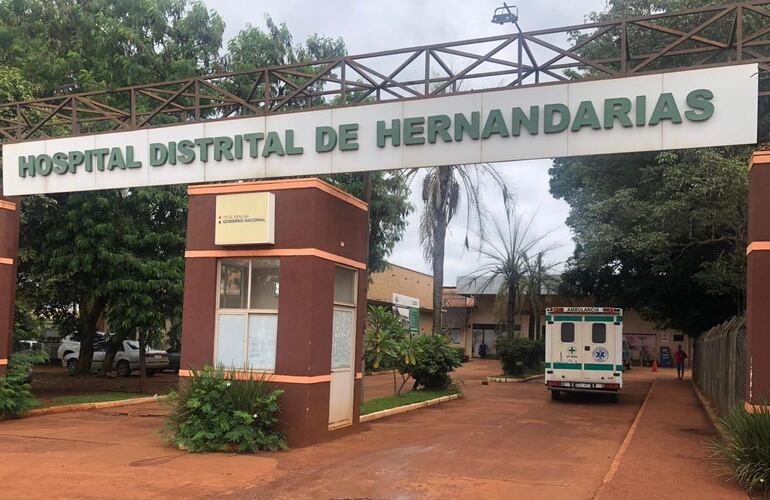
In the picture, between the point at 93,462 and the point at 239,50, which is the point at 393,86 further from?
the point at 239,50

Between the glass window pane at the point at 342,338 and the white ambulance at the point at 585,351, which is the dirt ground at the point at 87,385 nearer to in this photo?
the glass window pane at the point at 342,338

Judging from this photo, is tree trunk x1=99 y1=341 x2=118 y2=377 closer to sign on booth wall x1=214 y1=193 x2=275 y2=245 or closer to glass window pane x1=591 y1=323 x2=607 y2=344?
sign on booth wall x1=214 y1=193 x2=275 y2=245

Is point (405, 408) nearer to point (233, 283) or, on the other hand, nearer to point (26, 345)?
point (233, 283)

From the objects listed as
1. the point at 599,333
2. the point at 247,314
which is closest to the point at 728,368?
the point at 599,333

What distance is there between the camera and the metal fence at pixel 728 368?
12.5m

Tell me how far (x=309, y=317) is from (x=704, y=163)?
10.3m

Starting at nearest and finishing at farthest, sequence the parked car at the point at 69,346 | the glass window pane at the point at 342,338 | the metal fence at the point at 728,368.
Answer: the metal fence at the point at 728,368 → the glass window pane at the point at 342,338 → the parked car at the point at 69,346

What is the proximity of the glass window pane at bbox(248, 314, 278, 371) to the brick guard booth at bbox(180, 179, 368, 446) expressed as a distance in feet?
0.05

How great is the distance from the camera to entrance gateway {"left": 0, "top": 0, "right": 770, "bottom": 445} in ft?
34.3

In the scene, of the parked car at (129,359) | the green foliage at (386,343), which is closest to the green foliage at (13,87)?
the green foliage at (386,343)

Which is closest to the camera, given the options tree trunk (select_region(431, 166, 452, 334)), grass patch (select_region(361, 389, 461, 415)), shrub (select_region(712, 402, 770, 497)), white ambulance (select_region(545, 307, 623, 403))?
shrub (select_region(712, 402, 770, 497))

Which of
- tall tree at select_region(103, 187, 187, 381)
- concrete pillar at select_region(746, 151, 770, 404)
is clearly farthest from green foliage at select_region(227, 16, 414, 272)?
concrete pillar at select_region(746, 151, 770, 404)

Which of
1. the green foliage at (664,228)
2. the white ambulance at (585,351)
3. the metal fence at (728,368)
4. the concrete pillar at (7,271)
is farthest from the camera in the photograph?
the white ambulance at (585,351)

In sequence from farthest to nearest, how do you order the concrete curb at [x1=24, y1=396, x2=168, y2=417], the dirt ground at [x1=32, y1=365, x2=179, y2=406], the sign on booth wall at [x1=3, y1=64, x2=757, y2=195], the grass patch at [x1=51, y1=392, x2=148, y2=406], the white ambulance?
the white ambulance → the dirt ground at [x1=32, y1=365, x2=179, y2=406] → the grass patch at [x1=51, y1=392, x2=148, y2=406] → the concrete curb at [x1=24, y1=396, x2=168, y2=417] → the sign on booth wall at [x1=3, y1=64, x2=757, y2=195]
